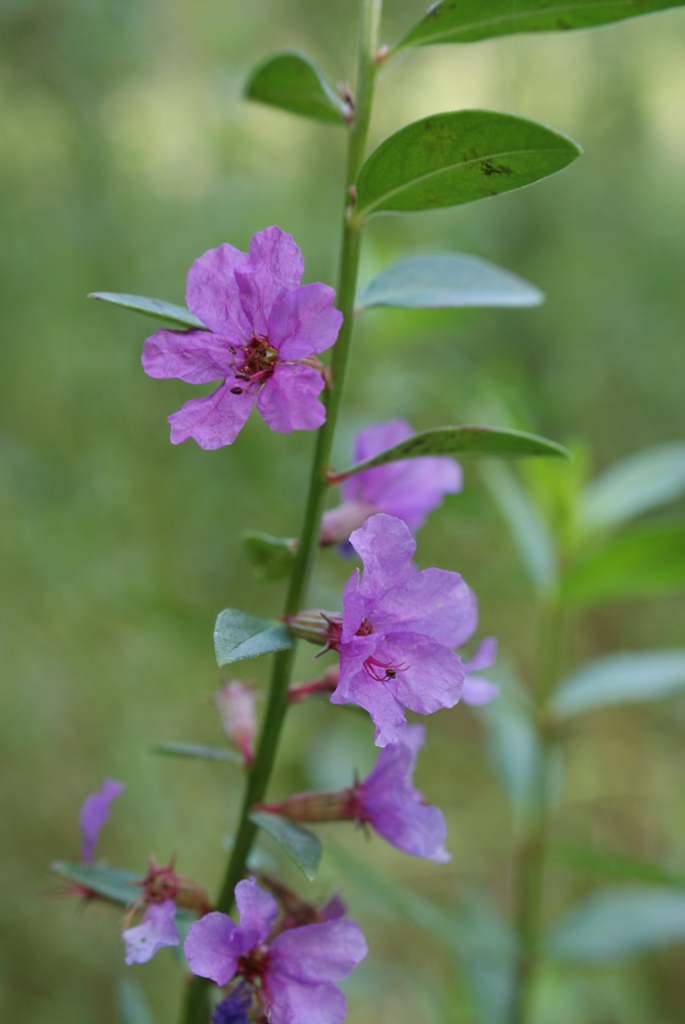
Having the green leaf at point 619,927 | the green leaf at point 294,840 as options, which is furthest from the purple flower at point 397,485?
the green leaf at point 619,927

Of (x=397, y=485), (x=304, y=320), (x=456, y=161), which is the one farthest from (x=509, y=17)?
(x=397, y=485)

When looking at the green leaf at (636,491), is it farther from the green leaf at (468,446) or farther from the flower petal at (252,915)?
the flower petal at (252,915)

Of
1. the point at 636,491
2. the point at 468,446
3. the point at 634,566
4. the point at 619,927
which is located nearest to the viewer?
the point at 468,446

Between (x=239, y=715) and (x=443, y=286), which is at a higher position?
(x=443, y=286)

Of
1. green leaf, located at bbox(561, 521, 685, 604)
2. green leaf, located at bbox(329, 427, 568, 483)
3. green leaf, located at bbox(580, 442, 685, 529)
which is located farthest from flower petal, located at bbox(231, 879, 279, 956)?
green leaf, located at bbox(580, 442, 685, 529)

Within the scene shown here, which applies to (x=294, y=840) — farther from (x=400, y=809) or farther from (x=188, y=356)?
(x=188, y=356)

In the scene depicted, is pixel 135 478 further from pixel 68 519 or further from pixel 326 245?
pixel 326 245
